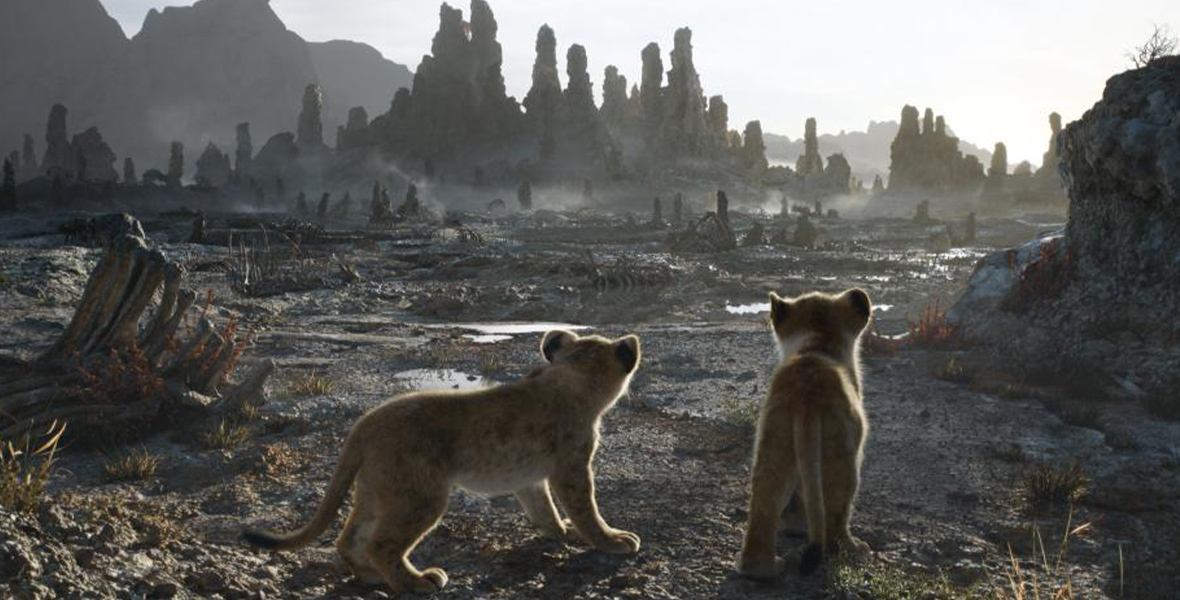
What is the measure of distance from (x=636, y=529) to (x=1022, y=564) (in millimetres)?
2401

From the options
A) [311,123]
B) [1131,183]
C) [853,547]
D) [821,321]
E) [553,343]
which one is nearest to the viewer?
[853,547]

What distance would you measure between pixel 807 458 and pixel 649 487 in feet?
8.58

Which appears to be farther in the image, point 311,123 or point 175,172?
point 311,123

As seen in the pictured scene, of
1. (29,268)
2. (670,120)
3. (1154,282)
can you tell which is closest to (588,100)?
(670,120)

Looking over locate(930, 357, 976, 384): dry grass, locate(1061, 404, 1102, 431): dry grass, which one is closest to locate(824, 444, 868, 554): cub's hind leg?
locate(1061, 404, 1102, 431): dry grass

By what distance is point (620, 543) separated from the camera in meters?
5.29

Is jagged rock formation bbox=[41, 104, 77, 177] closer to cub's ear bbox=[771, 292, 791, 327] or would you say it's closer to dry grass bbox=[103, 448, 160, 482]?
dry grass bbox=[103, 448, 160, 482]

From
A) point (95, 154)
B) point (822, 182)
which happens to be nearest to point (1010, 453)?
point (822, 182)

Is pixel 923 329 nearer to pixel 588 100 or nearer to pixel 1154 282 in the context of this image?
pixel 1154 282

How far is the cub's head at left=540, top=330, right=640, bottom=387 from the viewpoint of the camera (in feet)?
17.9

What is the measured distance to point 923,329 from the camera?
1388 cm

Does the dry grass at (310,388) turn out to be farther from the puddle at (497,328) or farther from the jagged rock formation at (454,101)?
the jagged rock formation at (454,101)

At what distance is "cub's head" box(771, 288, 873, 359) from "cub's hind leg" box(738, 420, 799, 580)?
850 millimetres

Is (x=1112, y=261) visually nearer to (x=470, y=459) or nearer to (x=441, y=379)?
(x=441, y=379)
